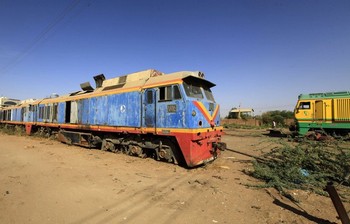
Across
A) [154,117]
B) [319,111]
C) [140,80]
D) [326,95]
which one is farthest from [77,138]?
[326,95]

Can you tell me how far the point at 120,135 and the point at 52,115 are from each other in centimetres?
899

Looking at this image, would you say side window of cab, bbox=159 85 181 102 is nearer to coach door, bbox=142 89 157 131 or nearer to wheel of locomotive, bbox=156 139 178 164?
coach door, bbox=142 89 157 131

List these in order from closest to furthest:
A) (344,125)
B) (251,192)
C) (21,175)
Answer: (251,192) → (21,175) → (344,125)

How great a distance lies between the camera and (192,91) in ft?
26.3

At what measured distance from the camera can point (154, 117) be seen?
27.7 feet

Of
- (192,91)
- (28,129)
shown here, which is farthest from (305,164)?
(28,129)

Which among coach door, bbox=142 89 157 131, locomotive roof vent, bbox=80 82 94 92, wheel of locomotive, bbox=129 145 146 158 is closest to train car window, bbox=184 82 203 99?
coach door, bbox=142 89 157 131

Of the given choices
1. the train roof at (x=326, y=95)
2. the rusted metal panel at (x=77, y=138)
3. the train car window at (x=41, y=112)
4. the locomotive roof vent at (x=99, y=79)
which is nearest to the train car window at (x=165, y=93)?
the locomotive roof vent at (x=99, y=79)

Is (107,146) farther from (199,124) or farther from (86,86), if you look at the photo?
(199,124)

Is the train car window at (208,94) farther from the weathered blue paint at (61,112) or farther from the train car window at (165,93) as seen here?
the weathered blue paint at (61,112)

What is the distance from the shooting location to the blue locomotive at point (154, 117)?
7.54m

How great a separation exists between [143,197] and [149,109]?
4279 millimetres

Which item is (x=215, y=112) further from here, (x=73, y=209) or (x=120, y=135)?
(x=73, y=209)

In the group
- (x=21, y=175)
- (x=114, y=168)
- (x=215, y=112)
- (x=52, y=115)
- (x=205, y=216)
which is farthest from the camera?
(x=52, y=115)
